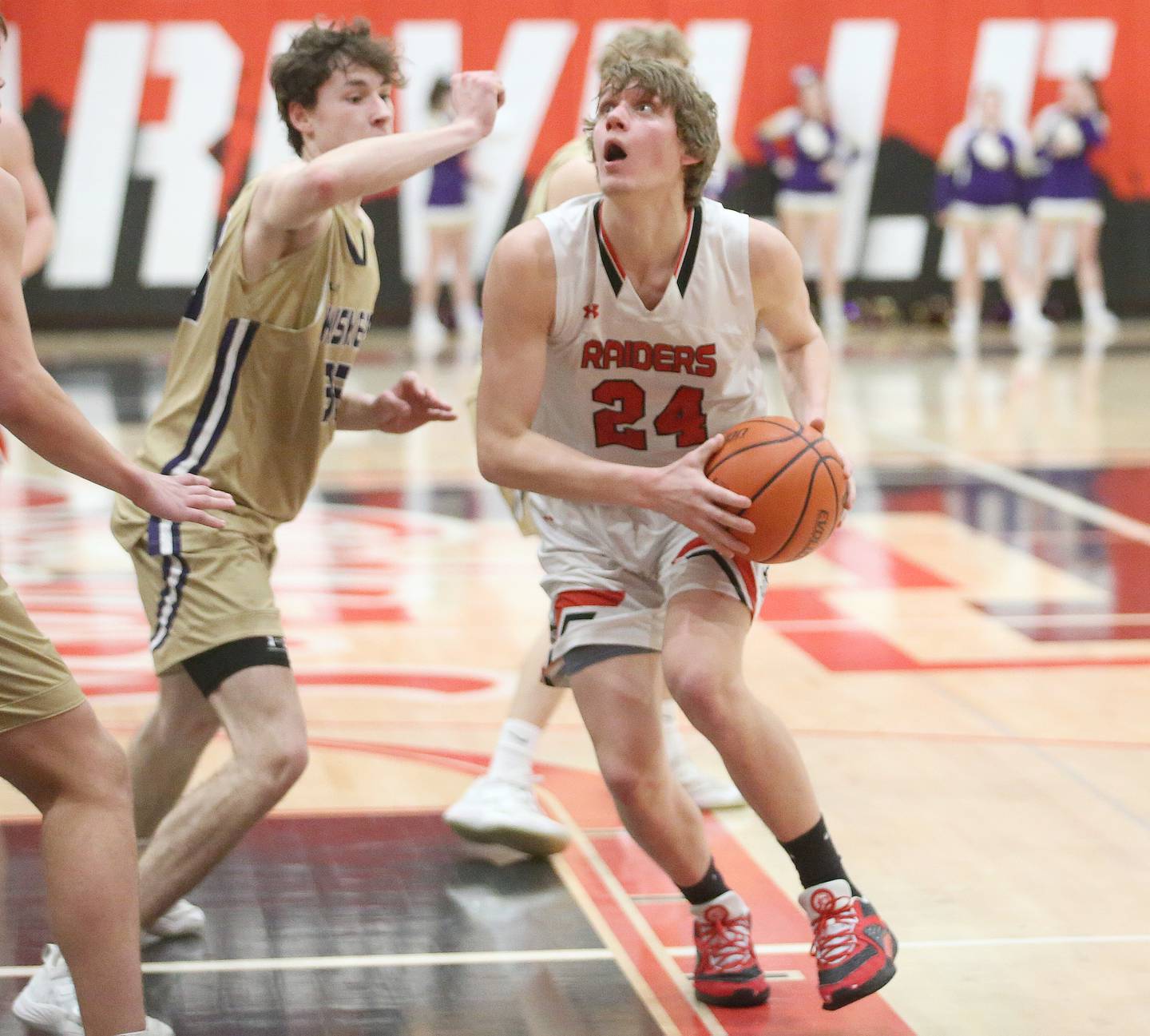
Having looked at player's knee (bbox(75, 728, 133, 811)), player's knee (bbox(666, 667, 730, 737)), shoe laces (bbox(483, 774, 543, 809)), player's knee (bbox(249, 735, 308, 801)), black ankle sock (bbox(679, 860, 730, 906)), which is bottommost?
shoe laces (bbox(483, 774, 543, 809))

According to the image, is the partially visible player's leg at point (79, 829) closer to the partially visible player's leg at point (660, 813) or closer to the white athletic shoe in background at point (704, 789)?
the partially visible player's leg at point (660, 813)

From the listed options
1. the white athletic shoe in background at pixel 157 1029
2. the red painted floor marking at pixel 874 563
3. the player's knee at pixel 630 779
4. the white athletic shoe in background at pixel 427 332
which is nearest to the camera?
the white athletic shoe in background at pixel 157 1029

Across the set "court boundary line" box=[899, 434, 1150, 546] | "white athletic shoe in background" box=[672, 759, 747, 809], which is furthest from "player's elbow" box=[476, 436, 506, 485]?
"court boundary line" box=[899, 434, 1150, 546]

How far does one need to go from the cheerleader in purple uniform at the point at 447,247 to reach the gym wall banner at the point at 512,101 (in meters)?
0.28

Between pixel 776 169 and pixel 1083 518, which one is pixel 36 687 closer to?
pixel 1083 518

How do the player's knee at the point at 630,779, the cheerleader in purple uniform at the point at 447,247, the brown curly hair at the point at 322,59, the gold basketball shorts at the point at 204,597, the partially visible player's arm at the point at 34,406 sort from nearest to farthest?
the partially visible player's arm at the point at 34,406
the player's knee at the point at 630,779
the gold basketball shorts at the point at 204,597
the brown curly hair at the point at 322,59
the cheerleader in purple uniform at the point at 447,247

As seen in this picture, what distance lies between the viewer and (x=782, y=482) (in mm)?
3191

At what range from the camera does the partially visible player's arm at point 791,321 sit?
346cm

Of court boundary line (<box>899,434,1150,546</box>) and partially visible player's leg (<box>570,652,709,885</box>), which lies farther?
court boundary line (<box>899,434,1150,546</box>)

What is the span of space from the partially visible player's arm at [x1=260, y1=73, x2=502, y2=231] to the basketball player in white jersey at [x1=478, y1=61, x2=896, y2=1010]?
232mm

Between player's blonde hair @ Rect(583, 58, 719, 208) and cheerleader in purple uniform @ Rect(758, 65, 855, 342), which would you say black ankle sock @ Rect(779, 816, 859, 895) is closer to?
player's blonde hair @ Rect(583, 58, 719, 208)

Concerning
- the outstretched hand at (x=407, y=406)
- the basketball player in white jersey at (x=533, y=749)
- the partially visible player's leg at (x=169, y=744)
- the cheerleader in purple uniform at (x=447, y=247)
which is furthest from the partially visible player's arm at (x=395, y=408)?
the cheerleader in purple uniform at (x=447, y=247)

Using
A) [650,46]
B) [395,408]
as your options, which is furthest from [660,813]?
[650,46]

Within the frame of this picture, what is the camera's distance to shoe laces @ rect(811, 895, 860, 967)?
3.21 meters
